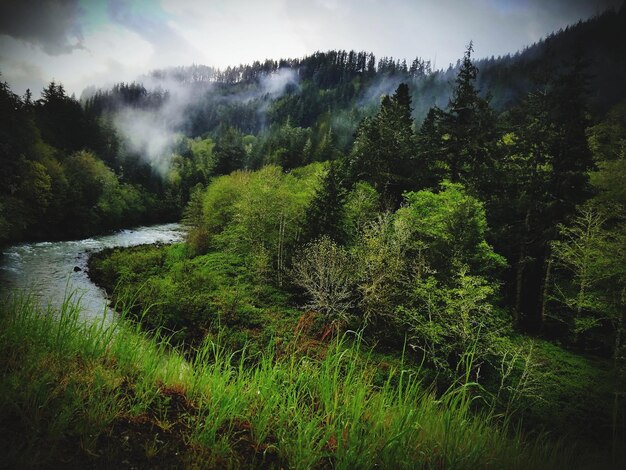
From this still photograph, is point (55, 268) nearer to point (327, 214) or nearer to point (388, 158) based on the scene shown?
point (327, 214)

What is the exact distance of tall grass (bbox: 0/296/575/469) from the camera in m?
2.15

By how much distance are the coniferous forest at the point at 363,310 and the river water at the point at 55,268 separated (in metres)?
2.03

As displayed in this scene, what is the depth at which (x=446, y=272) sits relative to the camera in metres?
21.2

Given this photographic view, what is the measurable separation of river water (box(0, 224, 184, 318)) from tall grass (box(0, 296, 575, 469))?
51.3 feet

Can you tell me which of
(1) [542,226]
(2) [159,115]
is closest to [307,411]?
(1) [542,226]

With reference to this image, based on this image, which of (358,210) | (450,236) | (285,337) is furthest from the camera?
(358,210)

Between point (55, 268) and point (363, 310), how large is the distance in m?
30.2

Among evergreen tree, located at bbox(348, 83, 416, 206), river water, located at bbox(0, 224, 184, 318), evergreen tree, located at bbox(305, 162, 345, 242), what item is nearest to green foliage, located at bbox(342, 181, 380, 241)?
evergreen tree, located at bbox(305, 162, 345, 242)

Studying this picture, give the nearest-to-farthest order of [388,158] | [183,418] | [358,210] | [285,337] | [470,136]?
[183,418], [285,337], [470,136], [358,210], [388,158]

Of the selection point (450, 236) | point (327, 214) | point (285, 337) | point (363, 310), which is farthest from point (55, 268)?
point (450, 236)

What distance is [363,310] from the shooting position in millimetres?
22781

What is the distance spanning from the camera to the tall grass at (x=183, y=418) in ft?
7.06

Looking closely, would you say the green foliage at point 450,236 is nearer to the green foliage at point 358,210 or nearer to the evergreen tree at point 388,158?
the green foliage at point 358,210

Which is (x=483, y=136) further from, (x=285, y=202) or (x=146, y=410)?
(x=146, y=410)
